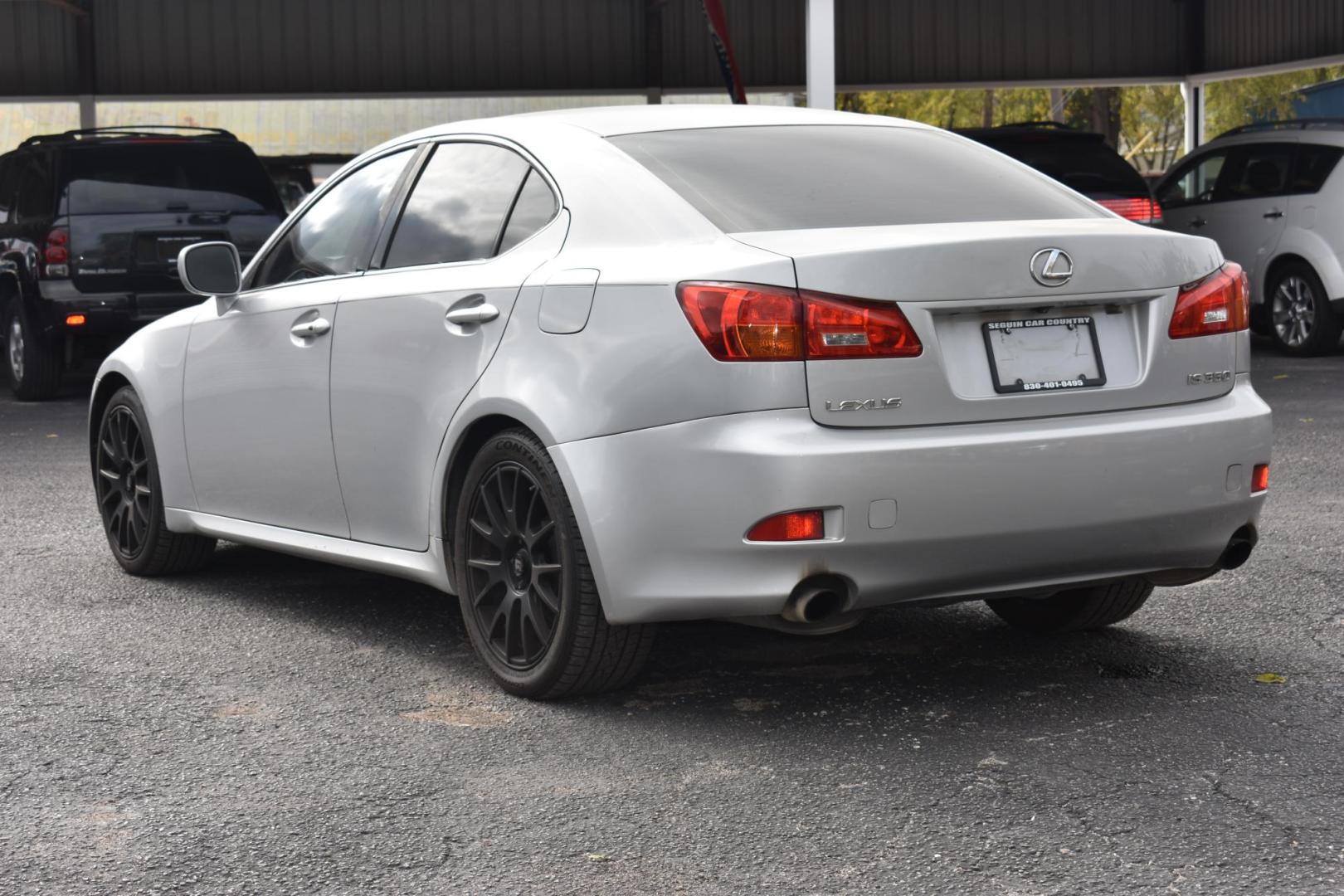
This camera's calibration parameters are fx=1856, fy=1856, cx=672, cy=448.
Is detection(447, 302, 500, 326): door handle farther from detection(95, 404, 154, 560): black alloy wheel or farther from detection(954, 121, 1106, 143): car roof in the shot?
detection(954, 121, 1106, 143): car roof

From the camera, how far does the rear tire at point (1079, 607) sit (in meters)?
5.18

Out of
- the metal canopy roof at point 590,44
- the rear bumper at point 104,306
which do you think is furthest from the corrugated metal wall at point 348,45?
the rear bumper at point 104,306

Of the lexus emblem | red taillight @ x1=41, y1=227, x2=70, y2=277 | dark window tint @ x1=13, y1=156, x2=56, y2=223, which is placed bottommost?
red taillight @ x1=41, y1=227, x2=70, y2=277

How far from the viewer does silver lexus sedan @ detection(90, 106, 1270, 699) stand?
4.07 m

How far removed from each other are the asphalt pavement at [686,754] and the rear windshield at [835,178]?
1.20m

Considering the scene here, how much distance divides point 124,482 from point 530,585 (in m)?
2.59

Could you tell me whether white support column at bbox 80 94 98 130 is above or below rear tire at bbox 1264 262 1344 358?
above

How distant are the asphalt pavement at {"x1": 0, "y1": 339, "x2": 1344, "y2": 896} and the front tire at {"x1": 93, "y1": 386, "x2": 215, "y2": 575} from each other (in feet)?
0.89

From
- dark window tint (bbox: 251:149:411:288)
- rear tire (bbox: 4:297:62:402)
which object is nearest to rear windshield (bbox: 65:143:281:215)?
rear tire (bbox: 4:297:62:402)

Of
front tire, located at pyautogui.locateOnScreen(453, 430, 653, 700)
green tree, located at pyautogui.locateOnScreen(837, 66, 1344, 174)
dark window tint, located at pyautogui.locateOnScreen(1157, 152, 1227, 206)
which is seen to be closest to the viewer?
front tire, located at pyautogui.locateOnScreen(453, 430, 653, 700)

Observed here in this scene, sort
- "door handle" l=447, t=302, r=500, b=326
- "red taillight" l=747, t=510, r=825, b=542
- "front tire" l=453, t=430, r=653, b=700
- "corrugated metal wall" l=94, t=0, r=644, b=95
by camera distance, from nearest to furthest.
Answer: "red taillight" l=747, t=510, r=825, b=542, "front tire" l=453, t=430, r=653, b=700, "door handle" l=447, t=302, r=500, b=326, "corrugated metal wall" l=94, t=0, r=644, b=95

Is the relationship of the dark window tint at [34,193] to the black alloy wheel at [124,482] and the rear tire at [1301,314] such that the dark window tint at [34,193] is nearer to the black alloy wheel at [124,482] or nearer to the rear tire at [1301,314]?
the black alloy wheel at [124,482]

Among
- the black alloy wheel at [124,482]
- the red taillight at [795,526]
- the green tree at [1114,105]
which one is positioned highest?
the green tree at [1114,105]

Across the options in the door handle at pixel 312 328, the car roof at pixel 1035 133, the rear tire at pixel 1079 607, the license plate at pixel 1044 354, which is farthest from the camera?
the car roof at pixel 1035 133
